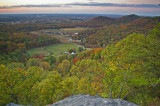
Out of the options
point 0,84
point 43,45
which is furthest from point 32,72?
point 43,45

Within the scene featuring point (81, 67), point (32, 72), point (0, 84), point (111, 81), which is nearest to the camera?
point (111, 81)

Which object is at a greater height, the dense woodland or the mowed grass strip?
the dense woodland

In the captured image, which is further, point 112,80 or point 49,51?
point 49,51

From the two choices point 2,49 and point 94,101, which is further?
point 2,49

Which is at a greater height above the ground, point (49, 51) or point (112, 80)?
point (112, 80)

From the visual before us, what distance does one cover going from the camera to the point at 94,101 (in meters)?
11.7

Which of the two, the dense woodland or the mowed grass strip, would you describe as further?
the mowed grass strip

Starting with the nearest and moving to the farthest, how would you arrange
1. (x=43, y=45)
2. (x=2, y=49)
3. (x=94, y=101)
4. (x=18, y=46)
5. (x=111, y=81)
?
(x=94, y=101) < (x=111, y=81) < (x=2, y=49) < (x=18, y=46) < (x=43, y=45)

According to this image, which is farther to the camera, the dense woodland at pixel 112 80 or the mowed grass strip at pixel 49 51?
the mowed grass strip at pixel 49 51

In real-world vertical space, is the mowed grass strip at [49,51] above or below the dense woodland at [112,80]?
below

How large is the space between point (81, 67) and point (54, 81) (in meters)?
7.23

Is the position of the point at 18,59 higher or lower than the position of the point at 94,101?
lower

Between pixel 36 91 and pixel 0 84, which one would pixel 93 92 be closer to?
pixel 36 91

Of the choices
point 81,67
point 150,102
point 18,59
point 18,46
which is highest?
point 81,67
